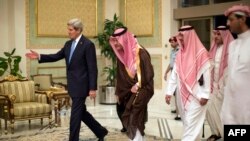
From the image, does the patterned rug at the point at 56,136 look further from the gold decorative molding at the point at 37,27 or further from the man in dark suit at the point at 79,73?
the gold decorative molding at the point at 37,27

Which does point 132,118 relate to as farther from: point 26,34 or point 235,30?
point 26,34

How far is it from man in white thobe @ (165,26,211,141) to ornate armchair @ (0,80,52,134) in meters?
2.69

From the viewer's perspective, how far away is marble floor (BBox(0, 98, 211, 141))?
575 centimetres

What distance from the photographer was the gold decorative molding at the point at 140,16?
882 centimetres

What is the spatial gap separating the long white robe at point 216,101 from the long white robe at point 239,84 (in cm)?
180

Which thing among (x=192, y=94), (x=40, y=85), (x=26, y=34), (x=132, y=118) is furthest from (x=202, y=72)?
(x=26, y=34)

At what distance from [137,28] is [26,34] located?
2687 millimetres

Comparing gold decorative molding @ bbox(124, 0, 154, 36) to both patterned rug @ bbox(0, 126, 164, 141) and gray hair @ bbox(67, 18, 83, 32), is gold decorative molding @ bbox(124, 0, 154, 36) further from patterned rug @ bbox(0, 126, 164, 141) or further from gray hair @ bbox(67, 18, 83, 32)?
gray hair @ bbox(67, 18, 83, 32)

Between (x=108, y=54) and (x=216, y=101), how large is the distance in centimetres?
467

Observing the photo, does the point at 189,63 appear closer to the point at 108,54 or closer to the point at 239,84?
the point at 239,84

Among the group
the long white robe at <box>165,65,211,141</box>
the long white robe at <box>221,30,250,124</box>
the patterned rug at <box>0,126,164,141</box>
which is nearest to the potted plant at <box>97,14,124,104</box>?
the patterned rug at <box>0,126,164,141</box>

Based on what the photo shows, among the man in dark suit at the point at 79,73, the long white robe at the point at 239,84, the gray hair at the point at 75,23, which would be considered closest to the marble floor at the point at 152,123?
the man in dark suit at the point at 79,73

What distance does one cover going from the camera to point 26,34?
815 centimetres

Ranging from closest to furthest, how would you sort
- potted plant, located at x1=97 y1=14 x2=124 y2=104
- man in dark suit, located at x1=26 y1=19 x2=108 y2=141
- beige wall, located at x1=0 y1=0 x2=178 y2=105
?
man in dark suit, located at x1=26 y1=19 x2=108 y2=141
beige wall, located at x1=0 y1=0 x2=178 y2=105
potted plant, located at x1=97 y1=14 x2=124 y2=104
